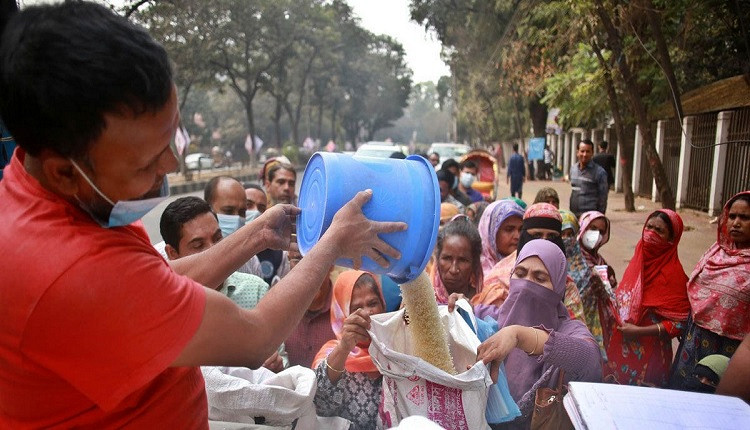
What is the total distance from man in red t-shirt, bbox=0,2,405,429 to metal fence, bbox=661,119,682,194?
13.1 meters

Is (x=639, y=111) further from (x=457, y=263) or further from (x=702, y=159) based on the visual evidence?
(x=457, y=263)

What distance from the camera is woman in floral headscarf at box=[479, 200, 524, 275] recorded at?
11.9 ft

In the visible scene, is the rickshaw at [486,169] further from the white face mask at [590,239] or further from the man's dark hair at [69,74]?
the man's dark hair at [69,74]

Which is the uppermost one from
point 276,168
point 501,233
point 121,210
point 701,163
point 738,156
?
point 121,210

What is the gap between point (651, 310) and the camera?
11.0 feet

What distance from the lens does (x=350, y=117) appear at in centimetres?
5247

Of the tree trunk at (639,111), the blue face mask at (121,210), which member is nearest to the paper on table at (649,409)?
the blue face mask at (121,210)

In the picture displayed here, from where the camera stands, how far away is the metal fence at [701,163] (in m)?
10.3

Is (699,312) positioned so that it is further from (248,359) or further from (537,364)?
(248,359)

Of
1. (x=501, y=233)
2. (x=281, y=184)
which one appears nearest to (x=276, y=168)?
(x=281, y=184)

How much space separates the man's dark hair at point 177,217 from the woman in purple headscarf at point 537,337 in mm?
1498

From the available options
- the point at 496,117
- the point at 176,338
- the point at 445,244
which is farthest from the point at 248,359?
the point at 496,117

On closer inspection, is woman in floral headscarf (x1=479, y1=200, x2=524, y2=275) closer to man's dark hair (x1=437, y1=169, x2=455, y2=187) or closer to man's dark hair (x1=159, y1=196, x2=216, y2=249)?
man's dark hair (x1=159, y1=196, x2=216, y2=249)

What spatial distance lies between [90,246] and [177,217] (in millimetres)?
1668
